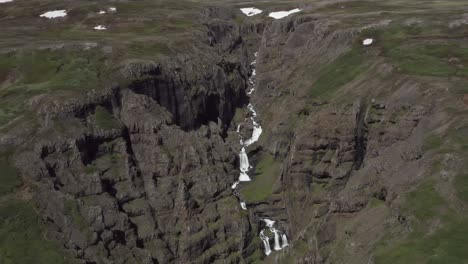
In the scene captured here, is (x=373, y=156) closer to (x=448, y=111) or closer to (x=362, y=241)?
(x=448, y=111)

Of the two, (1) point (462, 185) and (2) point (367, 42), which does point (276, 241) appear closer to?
(1) point (462, 185)

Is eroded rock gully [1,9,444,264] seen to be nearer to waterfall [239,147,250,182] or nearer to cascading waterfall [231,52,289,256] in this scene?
cascading waterfall [231,52,289,256]

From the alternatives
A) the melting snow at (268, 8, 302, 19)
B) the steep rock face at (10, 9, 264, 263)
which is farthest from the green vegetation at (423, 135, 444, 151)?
the melting snow at (268, 8, 302, 19)

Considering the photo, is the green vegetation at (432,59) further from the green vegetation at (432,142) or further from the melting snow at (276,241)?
the melting snow at (276,241)

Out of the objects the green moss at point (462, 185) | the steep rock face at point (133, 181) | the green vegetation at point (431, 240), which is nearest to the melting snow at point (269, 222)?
the steep rock face at point (133, 181)

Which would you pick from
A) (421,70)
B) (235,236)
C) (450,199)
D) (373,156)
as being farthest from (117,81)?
(450,199)
